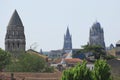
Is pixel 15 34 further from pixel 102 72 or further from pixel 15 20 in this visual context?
pixel 102 72

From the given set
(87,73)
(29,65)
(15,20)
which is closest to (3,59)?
(29,65)

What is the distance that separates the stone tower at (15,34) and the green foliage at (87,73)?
6764cm

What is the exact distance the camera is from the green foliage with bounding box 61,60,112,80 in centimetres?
4456

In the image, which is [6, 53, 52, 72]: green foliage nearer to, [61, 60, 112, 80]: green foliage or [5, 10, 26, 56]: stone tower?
[61, 60, 112, 80]: green foliage

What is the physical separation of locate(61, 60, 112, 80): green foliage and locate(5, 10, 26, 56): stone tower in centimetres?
6764

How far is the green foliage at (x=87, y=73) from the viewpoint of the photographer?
146 ft

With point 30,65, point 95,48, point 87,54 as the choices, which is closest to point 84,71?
point 30,65

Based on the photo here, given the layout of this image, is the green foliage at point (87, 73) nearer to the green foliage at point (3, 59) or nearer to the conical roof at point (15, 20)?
the green foliage at point (3, 59)

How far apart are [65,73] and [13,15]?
2834 inches

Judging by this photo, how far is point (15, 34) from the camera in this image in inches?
4525

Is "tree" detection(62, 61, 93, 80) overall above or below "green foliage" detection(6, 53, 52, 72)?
below

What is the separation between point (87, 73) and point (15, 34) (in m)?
71.0

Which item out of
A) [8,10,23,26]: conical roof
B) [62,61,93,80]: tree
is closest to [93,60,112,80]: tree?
[62,61,93,80]: tree

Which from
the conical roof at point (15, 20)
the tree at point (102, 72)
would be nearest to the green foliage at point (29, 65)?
the tree at point (102, 72)
